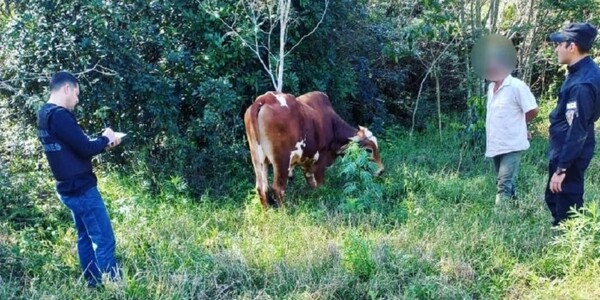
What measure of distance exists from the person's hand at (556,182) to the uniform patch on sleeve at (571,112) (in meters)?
0.42

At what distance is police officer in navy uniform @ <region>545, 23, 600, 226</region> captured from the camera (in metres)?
4.00

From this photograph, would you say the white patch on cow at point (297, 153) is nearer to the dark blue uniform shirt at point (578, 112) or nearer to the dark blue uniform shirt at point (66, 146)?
the dark blue uniform shirt at point (66, 146)

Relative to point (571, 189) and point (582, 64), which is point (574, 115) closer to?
point (582, 64)

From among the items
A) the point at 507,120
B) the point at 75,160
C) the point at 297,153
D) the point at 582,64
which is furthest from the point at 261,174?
the point at 582,64

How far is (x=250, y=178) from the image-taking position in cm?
657

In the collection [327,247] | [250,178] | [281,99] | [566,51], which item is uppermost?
[566,51]

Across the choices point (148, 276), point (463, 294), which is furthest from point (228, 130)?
point (463, 294)

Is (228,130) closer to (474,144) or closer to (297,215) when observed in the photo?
(297,215)

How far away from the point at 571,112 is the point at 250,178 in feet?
12.0

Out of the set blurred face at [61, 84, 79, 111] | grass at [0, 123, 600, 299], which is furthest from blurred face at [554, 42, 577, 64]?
blurred face at [61, 84, 79, 111]

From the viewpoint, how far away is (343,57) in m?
8.48

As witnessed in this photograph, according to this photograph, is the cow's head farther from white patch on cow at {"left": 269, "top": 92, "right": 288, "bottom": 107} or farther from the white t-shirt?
the white t-shirt

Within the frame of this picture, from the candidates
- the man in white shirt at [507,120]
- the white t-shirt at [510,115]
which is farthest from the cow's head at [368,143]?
the white t-shirt at [510,115]

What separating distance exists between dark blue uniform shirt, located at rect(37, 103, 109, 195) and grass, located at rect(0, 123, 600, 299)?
2.42 ft
